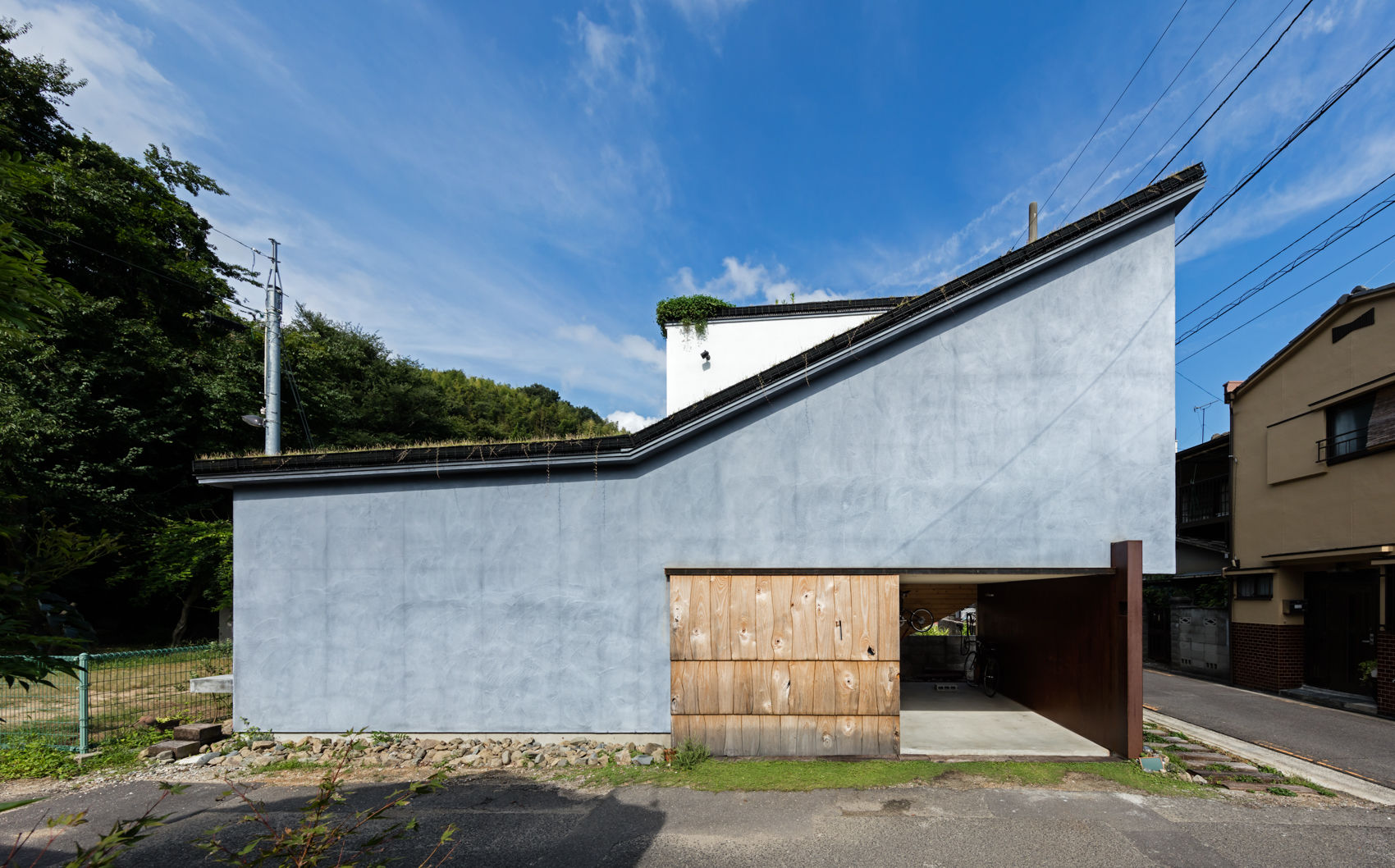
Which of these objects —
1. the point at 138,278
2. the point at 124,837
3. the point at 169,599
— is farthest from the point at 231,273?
the point at 124,837

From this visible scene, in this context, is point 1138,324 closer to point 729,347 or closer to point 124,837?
point 729,347

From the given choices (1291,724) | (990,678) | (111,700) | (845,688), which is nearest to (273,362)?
(111,700)

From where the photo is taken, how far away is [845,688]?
303 inches

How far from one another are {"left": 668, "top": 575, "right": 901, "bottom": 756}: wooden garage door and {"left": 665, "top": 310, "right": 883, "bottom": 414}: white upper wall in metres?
6.89

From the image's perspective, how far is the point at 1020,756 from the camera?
25.5 feet

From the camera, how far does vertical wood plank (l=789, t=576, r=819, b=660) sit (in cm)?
775

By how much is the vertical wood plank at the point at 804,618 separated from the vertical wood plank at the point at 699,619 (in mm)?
1113

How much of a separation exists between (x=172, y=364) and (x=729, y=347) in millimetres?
18564

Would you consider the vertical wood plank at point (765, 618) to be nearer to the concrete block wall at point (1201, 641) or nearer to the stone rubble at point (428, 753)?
the stone rubble at point (428, 753)

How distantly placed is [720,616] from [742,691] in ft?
3.32

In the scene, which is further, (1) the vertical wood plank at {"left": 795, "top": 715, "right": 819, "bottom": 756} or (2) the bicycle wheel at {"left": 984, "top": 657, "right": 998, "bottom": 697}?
(2) the bicycle wheel at {"left": 984, "top": 657, "right": 998, "bottom": 697}

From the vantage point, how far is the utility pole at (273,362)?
13.0m

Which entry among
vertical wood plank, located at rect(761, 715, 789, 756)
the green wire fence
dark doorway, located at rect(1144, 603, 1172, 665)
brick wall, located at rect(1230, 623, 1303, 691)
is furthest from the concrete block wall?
the green wire fence

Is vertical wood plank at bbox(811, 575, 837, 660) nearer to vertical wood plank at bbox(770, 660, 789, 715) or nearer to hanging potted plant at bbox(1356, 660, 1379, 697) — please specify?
vertical wood plank at bbox(770, 660, 789, 715)
